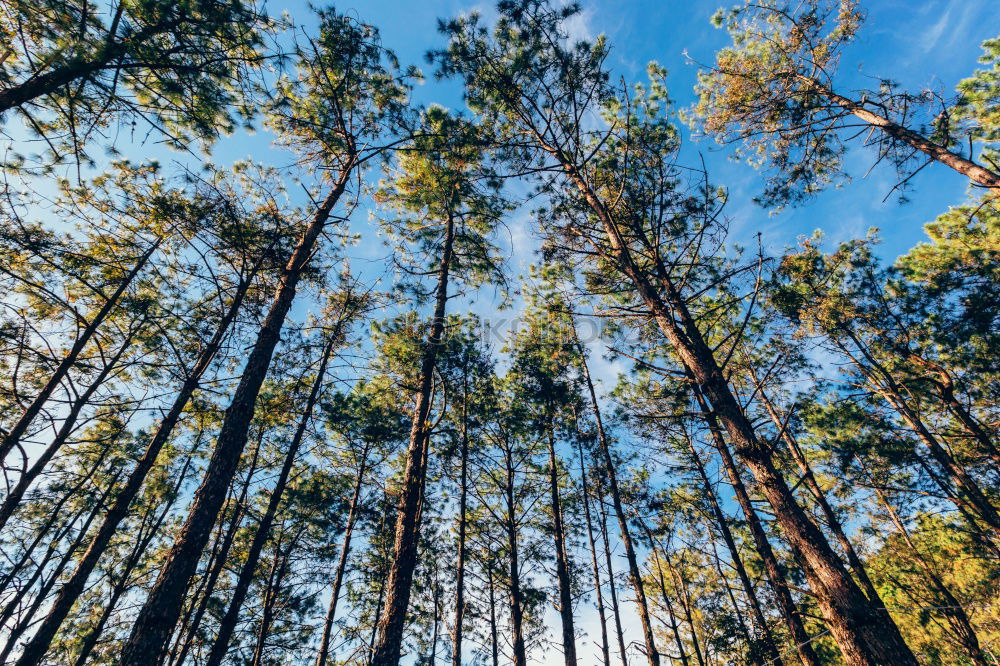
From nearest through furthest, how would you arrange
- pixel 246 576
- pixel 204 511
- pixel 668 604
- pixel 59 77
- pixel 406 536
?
pixel 59 77 < pixel 204 511 < pixel 406 536 < pixel 246 576 < pixel 668 604

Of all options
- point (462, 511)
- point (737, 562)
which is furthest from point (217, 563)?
point (737, 562)

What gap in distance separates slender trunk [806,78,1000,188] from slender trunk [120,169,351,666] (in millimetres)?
11013

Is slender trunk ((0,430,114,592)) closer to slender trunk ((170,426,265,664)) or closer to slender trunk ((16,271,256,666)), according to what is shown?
slender trunk ((16,271,256,666))

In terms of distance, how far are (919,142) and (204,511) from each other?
13306mm

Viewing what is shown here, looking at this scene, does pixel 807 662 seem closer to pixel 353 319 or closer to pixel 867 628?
pixel 867 628

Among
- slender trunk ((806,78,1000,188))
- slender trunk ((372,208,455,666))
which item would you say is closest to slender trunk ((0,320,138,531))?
slender trunk ((372,208,455,666))

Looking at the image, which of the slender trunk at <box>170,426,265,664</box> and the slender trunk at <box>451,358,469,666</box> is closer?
the slender trunk at <box>170,426,265,664</box>

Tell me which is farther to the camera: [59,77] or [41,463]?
[41,463]

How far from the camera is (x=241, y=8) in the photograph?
477 centimetres

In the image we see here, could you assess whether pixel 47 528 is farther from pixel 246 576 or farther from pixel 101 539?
→ pixel 246 576

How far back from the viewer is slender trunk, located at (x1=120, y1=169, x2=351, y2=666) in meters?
3.53

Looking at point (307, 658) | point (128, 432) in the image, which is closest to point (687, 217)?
point (128, 432)

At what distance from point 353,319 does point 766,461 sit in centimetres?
870

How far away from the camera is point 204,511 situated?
4234 mm
